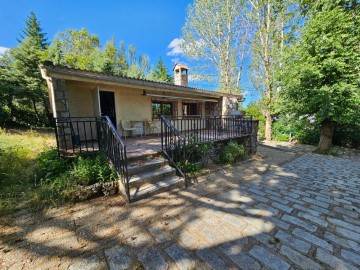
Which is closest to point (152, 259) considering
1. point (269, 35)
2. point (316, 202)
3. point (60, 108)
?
point (316, 202)

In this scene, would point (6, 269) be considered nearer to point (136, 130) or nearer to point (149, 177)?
point (149, 177)

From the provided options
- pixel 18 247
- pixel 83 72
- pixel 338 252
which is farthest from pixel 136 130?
pixel 338 252

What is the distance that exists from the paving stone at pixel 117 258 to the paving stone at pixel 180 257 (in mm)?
462

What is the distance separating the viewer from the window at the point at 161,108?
26.9ft

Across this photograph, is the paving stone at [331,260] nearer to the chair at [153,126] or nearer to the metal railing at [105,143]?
the metal railing at [105,143]

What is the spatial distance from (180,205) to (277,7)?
43.7ft

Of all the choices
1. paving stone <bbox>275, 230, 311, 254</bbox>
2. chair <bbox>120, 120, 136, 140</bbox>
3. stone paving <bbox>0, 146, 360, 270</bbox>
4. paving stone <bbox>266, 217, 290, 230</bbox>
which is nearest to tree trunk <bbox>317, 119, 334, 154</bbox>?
stone paving <bbox>0, 146, 360, 270</bbox>

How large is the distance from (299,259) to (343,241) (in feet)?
2.58

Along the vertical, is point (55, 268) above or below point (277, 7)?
below

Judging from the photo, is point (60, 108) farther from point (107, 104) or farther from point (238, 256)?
point (238, 256)

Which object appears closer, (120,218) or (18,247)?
(18,247)

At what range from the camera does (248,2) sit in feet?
37.0

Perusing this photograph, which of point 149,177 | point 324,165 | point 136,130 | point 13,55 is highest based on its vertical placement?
point 13,55

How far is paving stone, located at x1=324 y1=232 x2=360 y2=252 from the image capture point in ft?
6.39
